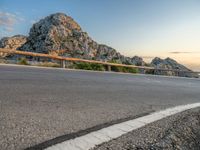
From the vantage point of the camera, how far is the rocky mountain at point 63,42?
2114 inches

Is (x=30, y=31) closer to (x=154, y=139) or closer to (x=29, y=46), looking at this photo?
(x=29, y=46)

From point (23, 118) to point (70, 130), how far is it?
0.77m

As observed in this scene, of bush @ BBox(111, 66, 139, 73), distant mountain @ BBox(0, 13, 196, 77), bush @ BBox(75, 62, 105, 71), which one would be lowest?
bush @ BBox(111, 66, 139, 73)

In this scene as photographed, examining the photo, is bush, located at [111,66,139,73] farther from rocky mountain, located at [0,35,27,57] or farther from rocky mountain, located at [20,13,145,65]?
rocky mountain, located at [0,35,27,57]

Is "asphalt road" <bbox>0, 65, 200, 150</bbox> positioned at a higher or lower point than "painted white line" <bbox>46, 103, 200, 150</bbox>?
higher

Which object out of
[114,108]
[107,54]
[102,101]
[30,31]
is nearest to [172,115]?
[114,108]

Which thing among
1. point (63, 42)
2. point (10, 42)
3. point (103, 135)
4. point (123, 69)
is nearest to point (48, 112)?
point (103, 135)

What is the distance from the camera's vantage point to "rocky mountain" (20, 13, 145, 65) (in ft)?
176

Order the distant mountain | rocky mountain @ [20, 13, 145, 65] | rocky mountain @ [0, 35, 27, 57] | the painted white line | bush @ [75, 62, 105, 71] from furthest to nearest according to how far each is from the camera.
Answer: rocky mountain @ [0, 35, 27, 57] < rocky mountain @ [20, 13, 145, 65] < the distant mountain < bush @ [75, 62, 105, 71] < the painted white line

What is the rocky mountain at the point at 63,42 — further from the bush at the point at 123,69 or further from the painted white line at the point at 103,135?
the painted white line at the point at 103,135

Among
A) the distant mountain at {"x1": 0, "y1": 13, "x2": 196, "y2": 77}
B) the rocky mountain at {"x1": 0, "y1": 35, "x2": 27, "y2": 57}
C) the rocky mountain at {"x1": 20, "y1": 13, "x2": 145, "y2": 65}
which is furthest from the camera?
the rocky mountain at {"x1": 0, "y1": 35, "x2": 27, "y2": 57}

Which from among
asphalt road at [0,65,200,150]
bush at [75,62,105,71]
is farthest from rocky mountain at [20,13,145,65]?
asphalt road at [0,65,200,150]

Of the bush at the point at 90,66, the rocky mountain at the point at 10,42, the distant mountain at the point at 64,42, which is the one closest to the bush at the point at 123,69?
the bush at the point at 90,66

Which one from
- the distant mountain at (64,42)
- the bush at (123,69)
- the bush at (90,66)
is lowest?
the bush at (123,69)
